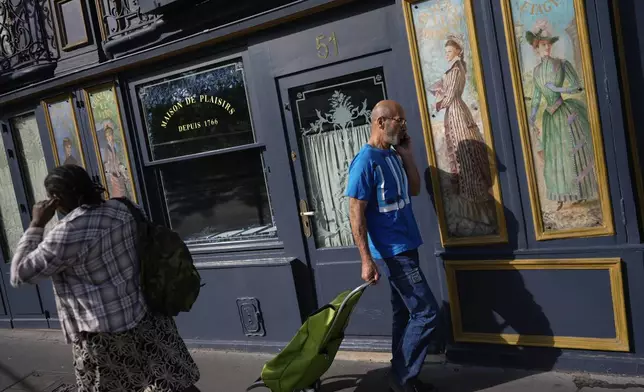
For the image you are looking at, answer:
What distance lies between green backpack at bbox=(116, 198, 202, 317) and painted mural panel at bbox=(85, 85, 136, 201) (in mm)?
2933

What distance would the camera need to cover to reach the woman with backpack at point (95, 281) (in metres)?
2.66

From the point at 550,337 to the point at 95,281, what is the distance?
9.66ft

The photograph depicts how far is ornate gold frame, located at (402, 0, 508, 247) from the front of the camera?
3.77 metres

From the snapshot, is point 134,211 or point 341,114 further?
point 341,114

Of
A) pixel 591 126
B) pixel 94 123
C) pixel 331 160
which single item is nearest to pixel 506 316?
pixel 591 126

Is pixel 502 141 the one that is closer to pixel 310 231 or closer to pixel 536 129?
pixel 536 129

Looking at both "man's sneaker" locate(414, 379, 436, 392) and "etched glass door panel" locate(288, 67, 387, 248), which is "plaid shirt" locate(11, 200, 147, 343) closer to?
"man's sneaker" locate(414, 379, 436, 392)

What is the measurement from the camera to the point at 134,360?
2900 millimetres

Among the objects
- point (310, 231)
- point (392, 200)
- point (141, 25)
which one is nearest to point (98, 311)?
point (392, 200)

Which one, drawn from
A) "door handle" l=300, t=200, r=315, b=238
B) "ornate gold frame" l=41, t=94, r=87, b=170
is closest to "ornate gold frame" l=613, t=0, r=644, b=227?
"door handle" l=300, t=200, r=315, b=238

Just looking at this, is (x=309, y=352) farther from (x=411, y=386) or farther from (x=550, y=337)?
(x=550, y=337)

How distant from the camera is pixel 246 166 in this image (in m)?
5.20

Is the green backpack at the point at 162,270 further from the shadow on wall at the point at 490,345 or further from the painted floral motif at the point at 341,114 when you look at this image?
the painted floral motif at the point at 341,114

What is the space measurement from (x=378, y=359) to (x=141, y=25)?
149 inches
